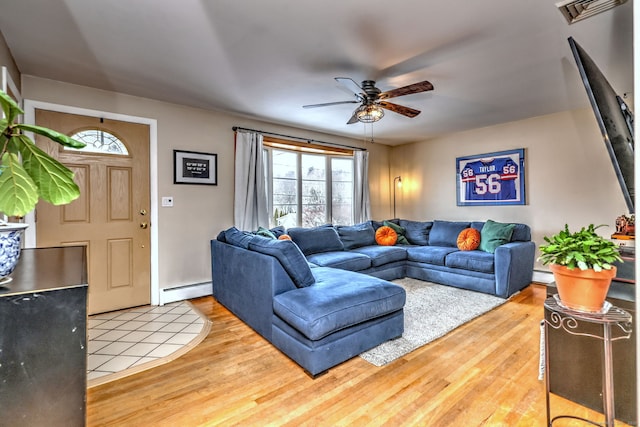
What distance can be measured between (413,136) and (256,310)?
405 centimetres

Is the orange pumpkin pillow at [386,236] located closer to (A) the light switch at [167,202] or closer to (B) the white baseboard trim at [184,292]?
(B) the white baseboard trim at [184,292]

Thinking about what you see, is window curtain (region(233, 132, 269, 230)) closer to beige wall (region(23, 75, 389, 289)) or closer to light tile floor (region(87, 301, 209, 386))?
beige wall (region(23, 75, 389, 289))

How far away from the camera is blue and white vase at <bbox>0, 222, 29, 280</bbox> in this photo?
3.00ft

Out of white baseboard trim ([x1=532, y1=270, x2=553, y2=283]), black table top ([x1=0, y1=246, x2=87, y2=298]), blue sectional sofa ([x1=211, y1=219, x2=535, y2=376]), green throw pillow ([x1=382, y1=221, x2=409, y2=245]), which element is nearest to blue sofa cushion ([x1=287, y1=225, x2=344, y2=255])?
blue sectional sofa ([x1=211, y1=219, x2=535, y2=376])

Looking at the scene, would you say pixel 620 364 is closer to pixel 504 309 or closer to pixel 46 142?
pixel 504 309

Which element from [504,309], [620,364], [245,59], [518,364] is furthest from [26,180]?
[504,309]

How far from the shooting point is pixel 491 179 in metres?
4.64

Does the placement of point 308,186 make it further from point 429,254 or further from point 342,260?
point 429,254

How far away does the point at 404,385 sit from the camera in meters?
1.86

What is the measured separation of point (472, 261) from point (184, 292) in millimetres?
3484

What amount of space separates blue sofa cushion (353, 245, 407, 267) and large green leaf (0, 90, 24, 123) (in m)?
3.65

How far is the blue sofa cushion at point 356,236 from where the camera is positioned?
4578 millimetres

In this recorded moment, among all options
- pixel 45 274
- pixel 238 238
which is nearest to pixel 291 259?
pixel 238 238

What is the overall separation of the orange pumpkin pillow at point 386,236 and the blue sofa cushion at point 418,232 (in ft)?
1.24
